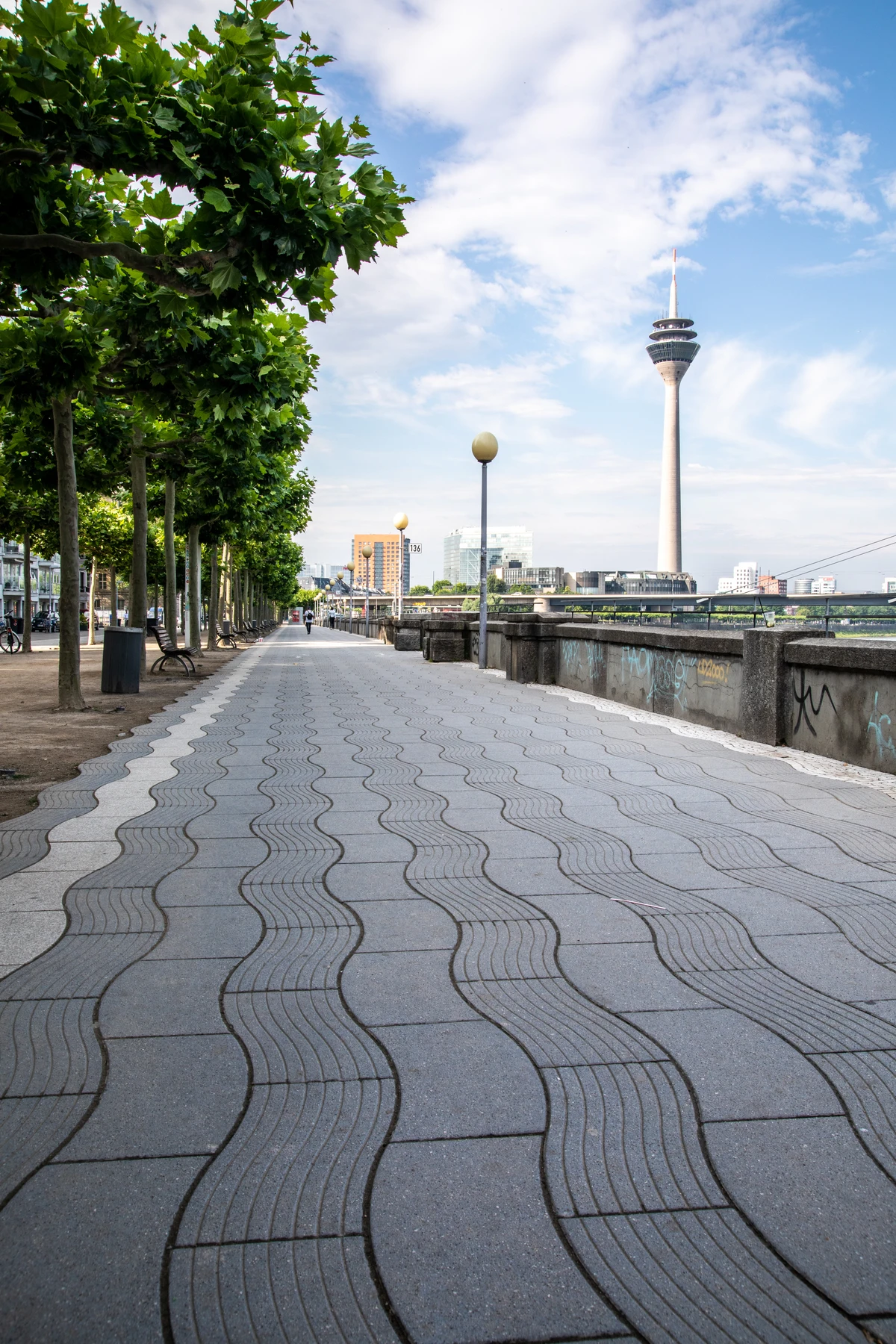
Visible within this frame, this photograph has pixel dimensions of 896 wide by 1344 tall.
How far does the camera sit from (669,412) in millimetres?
156750

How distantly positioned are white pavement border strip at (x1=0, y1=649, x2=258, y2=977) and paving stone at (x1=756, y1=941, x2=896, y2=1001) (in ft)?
7.92

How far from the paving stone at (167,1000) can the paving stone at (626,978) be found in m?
1.07

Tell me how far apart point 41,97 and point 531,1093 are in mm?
4633

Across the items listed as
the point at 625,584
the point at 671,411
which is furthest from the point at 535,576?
the point at 671,411

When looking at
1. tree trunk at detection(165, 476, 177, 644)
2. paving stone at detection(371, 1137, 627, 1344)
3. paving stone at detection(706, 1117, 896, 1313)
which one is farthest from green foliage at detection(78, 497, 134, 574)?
paving stone at detection(706, 1117, 896, 1313)

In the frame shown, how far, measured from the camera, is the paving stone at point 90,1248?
1.53 meters

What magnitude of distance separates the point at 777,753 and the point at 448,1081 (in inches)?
224

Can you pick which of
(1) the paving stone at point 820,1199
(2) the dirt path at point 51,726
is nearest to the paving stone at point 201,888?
(2) the dirt path at point 51,726

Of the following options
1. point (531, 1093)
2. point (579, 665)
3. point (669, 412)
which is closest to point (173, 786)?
point (531, 1093)

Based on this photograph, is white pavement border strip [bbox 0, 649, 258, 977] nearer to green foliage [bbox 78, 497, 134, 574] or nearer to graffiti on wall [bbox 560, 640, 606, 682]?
graffiti on wall [bbox 560, 640, 606, 682]

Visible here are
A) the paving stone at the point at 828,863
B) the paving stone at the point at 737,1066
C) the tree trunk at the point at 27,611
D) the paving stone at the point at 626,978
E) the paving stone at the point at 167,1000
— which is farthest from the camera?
the tree trunk at the point at 27,611

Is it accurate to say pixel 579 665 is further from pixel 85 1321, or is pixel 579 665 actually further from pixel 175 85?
pixel 85 1321

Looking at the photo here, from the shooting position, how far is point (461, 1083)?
227cm

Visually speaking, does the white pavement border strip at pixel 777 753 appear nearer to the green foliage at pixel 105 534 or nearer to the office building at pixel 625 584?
the green foliage at pixel 105 534
